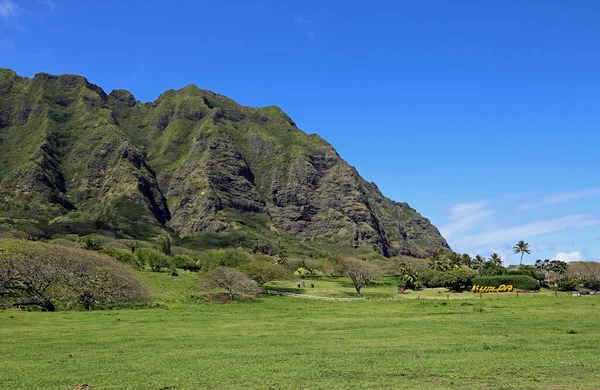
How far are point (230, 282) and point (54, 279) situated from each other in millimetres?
32261

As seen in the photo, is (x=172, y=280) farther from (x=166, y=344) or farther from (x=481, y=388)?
(x=481, y=388)

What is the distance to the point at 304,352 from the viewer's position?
30.2 meters

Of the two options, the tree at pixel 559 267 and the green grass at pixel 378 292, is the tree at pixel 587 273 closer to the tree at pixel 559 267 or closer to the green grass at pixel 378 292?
the tree at pixel 559 267

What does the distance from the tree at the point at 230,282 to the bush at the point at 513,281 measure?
59614 mm

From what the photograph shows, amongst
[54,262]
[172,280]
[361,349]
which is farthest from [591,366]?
[172,280]

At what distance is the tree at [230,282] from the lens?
90625 millimetres

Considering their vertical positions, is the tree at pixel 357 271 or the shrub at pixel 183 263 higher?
the tree at pixel 357 271

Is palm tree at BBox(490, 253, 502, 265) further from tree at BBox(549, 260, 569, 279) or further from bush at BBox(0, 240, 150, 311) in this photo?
bush at BBox(0, 240, 150, 311)

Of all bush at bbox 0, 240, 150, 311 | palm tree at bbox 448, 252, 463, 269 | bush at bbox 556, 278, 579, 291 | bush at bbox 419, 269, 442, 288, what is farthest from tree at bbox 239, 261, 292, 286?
bush at bbox 556, 278, 579, 291

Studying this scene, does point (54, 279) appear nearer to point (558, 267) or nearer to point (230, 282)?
point (230, 282)

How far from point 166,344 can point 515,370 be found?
23.8 metres

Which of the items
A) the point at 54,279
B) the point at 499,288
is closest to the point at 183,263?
the point at 54,279

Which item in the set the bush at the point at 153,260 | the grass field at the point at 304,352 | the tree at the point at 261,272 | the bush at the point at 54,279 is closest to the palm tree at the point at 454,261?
the tree at the point at 261,272

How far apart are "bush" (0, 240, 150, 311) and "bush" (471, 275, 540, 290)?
82.8m
